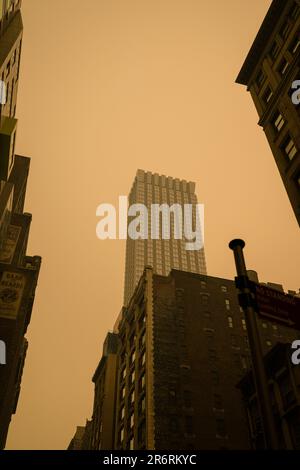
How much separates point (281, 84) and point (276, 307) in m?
25.2

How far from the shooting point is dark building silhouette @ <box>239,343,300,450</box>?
35469 millimetres

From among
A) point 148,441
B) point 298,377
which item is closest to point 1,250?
point 148,441

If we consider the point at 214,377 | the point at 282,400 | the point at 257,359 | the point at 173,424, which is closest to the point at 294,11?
the point at 257,359

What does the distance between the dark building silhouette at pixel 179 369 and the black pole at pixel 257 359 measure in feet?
154

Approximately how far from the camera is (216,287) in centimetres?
7694

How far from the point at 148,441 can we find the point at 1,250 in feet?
96.4

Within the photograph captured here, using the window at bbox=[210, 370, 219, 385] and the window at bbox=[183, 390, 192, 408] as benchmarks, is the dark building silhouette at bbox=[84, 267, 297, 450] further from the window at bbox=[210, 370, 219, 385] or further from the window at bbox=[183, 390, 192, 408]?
the window at bbox=[210, 370, 219, 385]

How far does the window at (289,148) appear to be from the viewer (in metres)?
29.2

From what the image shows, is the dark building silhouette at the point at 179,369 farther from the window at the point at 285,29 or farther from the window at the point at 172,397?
the window at the point at 285,29

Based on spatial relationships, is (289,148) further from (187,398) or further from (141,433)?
(141,433)

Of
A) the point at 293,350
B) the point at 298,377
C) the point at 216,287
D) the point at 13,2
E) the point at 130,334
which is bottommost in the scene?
the point at 298,377

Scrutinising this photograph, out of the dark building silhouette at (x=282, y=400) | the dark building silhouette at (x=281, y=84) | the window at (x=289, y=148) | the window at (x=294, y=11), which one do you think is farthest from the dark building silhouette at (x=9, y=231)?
the dark building silhouette at (x=282, y=400)

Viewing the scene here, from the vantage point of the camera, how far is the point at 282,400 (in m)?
37.7

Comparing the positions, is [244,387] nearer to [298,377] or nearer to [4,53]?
[298,377]
